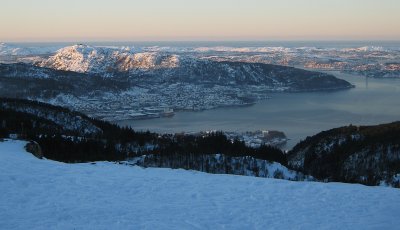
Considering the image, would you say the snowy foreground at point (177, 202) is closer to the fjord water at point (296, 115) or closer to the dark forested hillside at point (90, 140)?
the dark forested hillside at point (90, 140)

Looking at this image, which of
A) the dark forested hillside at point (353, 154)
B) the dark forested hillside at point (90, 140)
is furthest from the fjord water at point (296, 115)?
the dark forested hillside at point (90, 140)

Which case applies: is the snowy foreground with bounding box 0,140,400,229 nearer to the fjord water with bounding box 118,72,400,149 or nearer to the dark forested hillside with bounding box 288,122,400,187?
the dark forested hillside with bounding box 288,122,400,187

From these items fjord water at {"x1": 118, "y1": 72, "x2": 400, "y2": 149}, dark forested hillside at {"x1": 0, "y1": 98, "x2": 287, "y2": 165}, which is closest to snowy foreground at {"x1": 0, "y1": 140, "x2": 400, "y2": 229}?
dark forested hillside at {"x1": 0, "y1": 98, "x2": 287, "y2": 165}

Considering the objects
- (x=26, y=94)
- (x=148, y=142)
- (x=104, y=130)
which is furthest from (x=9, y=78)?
(x=148, y=142)

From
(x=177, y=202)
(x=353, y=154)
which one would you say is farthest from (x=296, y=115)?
(x=177, y=202)

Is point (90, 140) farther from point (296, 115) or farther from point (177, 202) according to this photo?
point (296, 115)

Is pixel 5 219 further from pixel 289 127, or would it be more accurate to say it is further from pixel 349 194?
pixel 289 127
